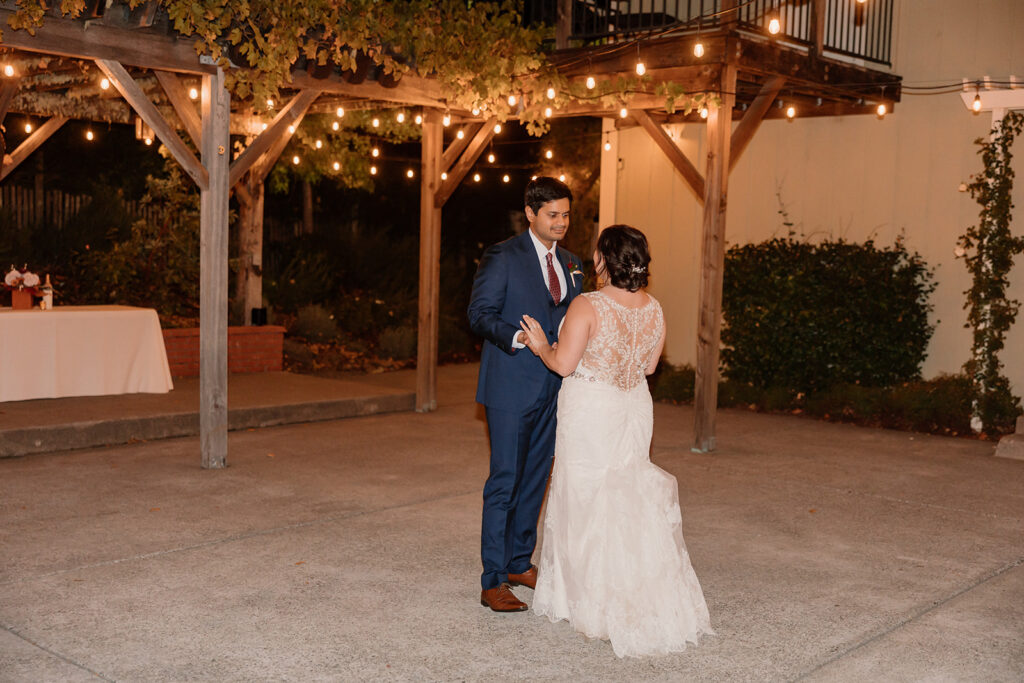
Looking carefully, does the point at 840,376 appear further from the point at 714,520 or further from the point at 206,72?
the point at 206,72

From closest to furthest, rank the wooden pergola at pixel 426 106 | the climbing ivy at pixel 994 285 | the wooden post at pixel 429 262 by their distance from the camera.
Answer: the wooden pergola at pixel 426 106
the climbing ivy at pixel 994 285
the wooden post at pixel 429 262

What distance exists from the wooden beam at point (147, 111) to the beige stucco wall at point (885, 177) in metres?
6.42

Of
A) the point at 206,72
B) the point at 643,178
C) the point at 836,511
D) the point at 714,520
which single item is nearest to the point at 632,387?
the point at 714,520

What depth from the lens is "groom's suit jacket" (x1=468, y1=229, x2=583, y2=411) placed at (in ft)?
15.8

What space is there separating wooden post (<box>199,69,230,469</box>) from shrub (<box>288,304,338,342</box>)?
6.57m

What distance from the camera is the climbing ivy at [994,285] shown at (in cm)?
1007

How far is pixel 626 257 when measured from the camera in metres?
4.46

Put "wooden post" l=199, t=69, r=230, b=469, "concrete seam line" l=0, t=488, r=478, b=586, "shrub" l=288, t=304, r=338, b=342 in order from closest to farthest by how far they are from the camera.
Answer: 1. "concrete seam line" l=0, t=488, r=478, b=586
2. "wooden post" l=199, t=69, r=230, b=469
3. "shrub" l=288, t=304, r=338, b=342

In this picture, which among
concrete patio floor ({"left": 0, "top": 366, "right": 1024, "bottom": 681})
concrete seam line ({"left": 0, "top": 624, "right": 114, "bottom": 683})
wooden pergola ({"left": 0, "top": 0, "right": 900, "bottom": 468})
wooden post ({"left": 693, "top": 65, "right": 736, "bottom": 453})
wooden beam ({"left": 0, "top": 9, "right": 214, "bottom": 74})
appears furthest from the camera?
wooden post ({"left": 693, "top": 65, "right": 736, "bottom": 453})

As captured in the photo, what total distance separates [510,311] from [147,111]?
377 centimetres

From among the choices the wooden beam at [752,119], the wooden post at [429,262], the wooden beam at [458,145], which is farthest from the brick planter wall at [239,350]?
the wooden beam at [752,119]

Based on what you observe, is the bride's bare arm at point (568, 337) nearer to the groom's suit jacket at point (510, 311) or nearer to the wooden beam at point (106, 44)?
the groom's suit jacket at point (510, 311)

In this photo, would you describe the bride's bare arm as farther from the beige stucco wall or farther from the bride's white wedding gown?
the beige stucco wall

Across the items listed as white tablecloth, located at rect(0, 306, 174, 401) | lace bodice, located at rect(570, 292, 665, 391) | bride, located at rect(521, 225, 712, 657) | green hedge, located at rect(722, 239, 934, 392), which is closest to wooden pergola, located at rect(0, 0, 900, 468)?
green hedge, located at rect(722, 239, 934, 392)
